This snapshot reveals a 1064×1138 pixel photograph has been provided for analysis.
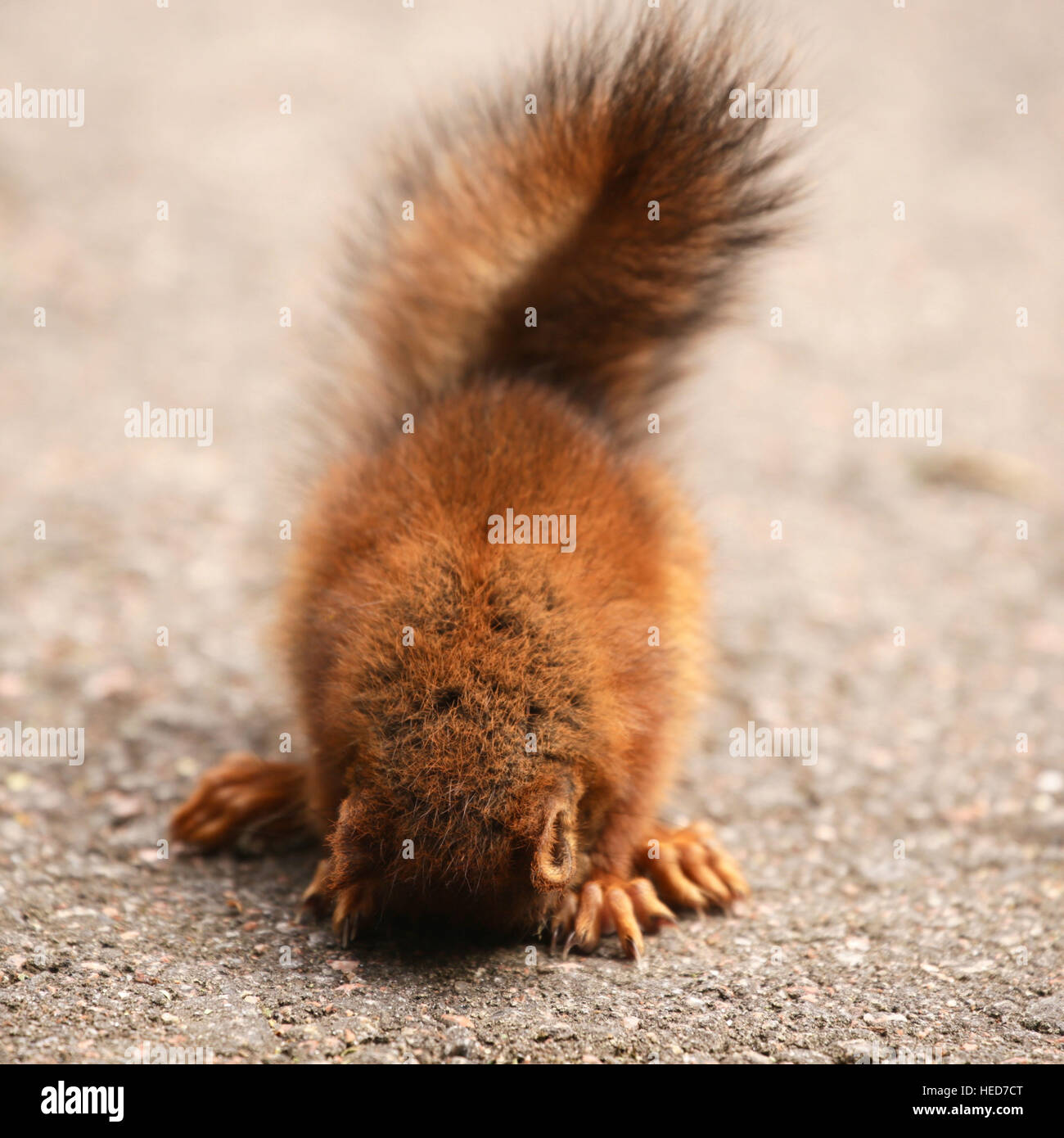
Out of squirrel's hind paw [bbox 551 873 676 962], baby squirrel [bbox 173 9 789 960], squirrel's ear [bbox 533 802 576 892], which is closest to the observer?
squirrel's ear [bbox 533 802 576 892]

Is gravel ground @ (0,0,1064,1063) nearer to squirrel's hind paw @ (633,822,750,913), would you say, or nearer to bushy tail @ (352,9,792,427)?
squirrel's hind paw @ (633,822,750,913)

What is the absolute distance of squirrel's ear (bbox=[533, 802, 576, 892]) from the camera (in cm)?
262

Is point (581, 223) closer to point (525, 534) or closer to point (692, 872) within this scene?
point (525, 534)

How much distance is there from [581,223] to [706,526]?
110cm

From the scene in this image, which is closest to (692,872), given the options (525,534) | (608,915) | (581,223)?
(608,915)

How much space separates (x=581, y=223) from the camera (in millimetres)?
3605

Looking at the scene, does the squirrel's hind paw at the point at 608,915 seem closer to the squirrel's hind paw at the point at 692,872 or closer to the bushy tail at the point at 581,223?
the squirrel's hind paw at the point at 692,872

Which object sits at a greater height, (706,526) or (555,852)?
(706,526)

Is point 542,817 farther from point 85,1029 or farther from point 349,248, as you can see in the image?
point 349,248

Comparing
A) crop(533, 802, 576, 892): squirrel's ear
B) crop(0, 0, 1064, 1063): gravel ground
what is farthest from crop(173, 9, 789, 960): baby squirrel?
crop(0, 0, 1064, 1063): gravel ground

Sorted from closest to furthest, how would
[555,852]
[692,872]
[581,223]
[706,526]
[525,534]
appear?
[555,852] → [525,534] → [692,872] → [581,223] → [706,526]

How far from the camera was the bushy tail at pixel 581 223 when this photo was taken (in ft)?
11.2

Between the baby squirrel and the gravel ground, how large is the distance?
24 cm

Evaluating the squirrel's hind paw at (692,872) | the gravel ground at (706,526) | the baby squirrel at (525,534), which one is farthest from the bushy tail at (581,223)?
the squirrel's hind paw at (692,872)
